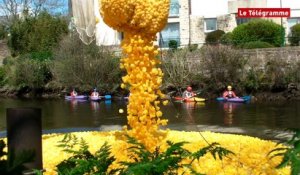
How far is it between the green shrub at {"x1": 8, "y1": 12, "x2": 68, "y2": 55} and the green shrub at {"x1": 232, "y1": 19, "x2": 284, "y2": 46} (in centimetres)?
1561

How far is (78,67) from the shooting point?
35594mm

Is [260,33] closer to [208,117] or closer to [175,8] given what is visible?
[175,8]

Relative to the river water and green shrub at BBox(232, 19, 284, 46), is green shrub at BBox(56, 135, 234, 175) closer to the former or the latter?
the river water

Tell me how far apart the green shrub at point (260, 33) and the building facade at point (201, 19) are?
323 inches

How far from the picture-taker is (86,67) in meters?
35.3

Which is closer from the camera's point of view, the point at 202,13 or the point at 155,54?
the point at 155,54

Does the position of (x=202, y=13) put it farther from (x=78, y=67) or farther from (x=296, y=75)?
(x=296, y=75)

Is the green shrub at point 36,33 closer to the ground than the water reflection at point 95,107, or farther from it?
farther from it

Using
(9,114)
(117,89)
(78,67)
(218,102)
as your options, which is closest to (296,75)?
(218,102)

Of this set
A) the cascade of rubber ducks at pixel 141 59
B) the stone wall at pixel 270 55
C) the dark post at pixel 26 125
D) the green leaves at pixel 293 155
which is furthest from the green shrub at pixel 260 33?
the green leaves at pixel 293 155

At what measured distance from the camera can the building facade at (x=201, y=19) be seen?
45969 mm

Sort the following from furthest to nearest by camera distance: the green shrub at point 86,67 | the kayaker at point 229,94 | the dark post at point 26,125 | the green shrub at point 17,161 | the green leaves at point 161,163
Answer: the green shrub at point 86,67
the kayaker at point 229,94
the dark post at point 26,125
the green leaves at point 161,163
the green shrub at point 17,161

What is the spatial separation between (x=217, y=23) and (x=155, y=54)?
4176cm

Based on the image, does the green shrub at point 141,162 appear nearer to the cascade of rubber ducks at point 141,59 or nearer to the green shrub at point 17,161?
the green shrub at point 17,161
